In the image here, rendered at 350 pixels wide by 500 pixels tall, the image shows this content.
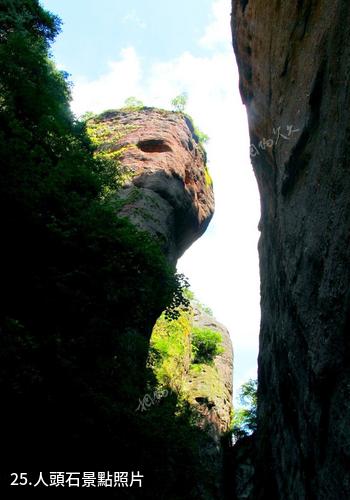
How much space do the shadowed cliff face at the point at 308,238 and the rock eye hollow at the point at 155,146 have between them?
298 inches

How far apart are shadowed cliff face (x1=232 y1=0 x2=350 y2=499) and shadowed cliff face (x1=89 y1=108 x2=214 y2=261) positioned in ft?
15.9

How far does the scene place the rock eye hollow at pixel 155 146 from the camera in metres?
18.6

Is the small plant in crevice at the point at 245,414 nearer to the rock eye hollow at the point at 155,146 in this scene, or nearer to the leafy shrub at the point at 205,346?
the leafy shrub at the point at 205,346

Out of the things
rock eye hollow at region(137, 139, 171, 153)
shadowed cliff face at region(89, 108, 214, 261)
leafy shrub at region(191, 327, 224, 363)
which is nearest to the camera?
shadowed cliff face at region(89, 108, 214, 261)

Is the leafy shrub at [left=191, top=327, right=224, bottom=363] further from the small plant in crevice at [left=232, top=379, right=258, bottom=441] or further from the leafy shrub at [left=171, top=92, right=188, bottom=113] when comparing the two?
the leafy shrub at [left=171, top=92, right=188, bottom=113]

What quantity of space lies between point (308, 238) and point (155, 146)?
1333 centimetres

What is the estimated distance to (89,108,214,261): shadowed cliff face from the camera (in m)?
14.8

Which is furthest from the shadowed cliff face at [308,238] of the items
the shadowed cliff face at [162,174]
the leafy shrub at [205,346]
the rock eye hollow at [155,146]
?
the leafy shrub at [205,346]

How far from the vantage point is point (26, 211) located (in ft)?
25.2

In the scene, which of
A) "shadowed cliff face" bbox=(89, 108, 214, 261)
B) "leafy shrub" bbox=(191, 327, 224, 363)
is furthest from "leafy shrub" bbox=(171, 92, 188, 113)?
"leafy shrub" bbox=(191, 327, 224, 363)

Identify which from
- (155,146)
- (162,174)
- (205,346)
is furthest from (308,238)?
A: (205,346)

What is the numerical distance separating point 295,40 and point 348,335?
17.6 ft

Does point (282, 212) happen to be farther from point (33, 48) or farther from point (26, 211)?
point (33, 48)

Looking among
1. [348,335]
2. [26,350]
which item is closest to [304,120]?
[348,335]
